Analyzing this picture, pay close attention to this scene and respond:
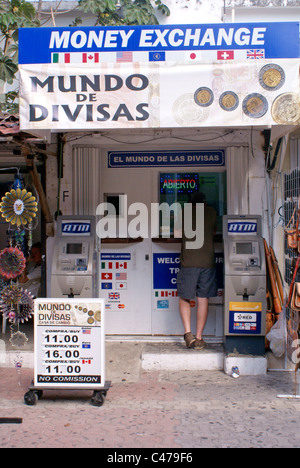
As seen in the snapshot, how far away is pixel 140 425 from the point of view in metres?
4.69

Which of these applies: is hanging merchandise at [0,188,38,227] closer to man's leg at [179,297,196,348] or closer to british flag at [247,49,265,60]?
man's leg at [179,297,196,348]

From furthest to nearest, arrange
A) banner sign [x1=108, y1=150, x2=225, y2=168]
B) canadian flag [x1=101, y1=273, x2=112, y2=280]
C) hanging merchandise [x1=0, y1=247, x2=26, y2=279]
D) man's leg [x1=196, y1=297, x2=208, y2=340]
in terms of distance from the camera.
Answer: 1. canadian flag [x1=101, y1=273, x2=112, y2=280]
2. banner sign [x1=108, y1=150, x2=225, y2=168]
3. man's leg [x1=196, y1=297, x2=208, y2=340]
4. hanging merchandise [x1=0, y1=247, x2=26, y2=279]

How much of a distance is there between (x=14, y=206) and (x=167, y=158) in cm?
230

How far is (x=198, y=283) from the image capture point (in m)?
6.50

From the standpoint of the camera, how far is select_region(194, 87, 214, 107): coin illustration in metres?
5.24

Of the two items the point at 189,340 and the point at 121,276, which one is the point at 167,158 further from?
the point at 189,340

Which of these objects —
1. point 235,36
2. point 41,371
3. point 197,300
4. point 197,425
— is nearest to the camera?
point 197,425

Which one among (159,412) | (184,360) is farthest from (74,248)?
(159,412)

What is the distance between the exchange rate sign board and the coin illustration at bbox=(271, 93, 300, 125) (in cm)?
255

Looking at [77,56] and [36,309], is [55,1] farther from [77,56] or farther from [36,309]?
[36,309]

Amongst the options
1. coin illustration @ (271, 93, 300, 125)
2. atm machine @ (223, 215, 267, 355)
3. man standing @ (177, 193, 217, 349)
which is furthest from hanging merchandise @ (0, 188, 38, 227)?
coin illustration @ (271, 93, 300, 125)

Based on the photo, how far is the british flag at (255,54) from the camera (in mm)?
5406
